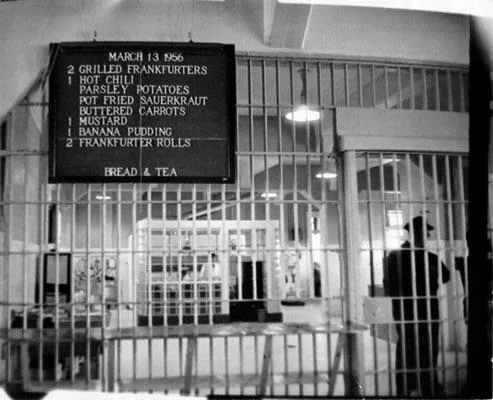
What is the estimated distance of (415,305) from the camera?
519 centimetres

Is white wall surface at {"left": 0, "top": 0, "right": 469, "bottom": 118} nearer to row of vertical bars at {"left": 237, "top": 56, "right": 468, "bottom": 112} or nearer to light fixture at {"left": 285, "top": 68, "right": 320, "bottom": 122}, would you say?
row of vertical bars at {"left": 237, "top": 56, "right": 468, "bottom": 112}

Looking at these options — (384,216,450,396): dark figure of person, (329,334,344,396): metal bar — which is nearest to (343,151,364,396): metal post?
(329,334,344,396): metal bar

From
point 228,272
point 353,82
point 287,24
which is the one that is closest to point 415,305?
point 228,272

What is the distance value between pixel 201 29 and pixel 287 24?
2.84 feet

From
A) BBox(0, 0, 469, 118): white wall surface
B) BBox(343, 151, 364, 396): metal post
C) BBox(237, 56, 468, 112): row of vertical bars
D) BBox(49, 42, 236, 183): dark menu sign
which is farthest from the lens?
BBox(237, 56, 468, 112): row of vertical bars

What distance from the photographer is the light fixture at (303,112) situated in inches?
205

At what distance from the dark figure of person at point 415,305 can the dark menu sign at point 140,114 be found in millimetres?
1937

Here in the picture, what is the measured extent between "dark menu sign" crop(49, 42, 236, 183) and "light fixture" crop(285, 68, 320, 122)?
673mm

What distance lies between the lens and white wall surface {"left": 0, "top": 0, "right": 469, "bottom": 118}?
16.6 ft

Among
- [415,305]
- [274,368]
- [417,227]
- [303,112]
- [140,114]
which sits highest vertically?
[303,112]

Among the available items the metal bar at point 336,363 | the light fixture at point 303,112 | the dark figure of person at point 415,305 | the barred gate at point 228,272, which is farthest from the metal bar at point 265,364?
the light fixture at point 303,112

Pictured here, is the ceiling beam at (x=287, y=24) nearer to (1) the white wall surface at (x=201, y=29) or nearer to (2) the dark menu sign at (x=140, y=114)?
(1) the white wall surface at (x=201, y=29)

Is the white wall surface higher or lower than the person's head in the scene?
higher

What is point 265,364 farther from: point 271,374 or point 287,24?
point 287,24
